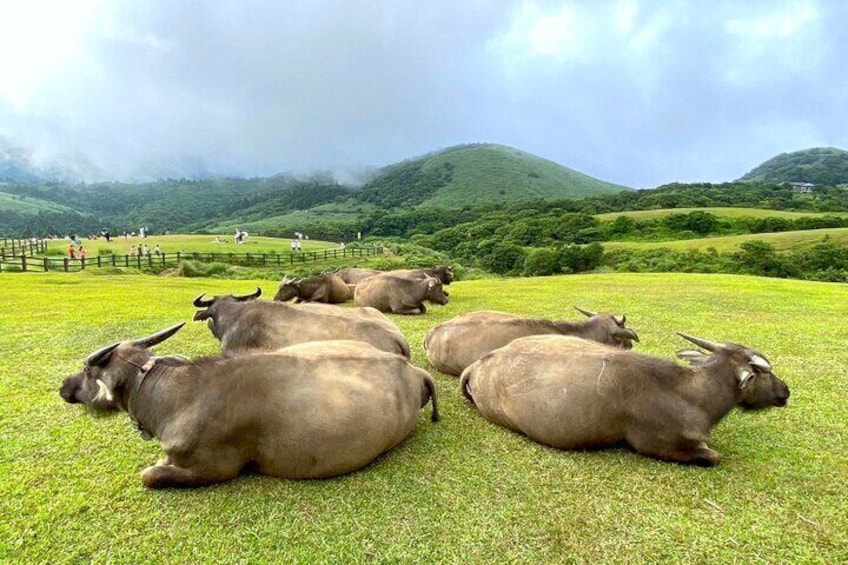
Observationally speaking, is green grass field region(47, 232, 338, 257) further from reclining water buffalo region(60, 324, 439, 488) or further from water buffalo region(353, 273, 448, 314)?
reclining water buffalo region(60, 324, 439, 488)

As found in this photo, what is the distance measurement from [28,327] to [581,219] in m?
99.7

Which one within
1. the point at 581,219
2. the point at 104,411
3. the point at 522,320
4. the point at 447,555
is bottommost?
the point at 447,555

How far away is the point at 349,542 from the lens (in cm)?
430

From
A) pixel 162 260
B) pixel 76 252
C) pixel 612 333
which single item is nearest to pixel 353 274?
pixel 612 333

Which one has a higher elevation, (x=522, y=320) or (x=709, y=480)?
(x=522, y=320)

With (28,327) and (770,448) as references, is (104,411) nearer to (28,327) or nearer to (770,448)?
(770,448)

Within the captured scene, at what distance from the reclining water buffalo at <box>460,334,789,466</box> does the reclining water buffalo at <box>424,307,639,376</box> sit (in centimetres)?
196

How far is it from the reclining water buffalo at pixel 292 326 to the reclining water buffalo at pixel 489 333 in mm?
679

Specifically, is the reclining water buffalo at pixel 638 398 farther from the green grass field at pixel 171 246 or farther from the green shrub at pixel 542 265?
the green grass field at pixel 171 246

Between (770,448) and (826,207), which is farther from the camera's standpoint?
(826,207)

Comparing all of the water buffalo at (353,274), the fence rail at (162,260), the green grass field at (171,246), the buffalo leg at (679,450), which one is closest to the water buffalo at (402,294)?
the water buffalo at (353,274)

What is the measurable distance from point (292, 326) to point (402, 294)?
6733 mm

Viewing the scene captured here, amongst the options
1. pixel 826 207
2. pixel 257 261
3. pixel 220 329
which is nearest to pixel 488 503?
pixel 220 329

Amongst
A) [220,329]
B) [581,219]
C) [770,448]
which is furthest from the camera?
[581,219]
